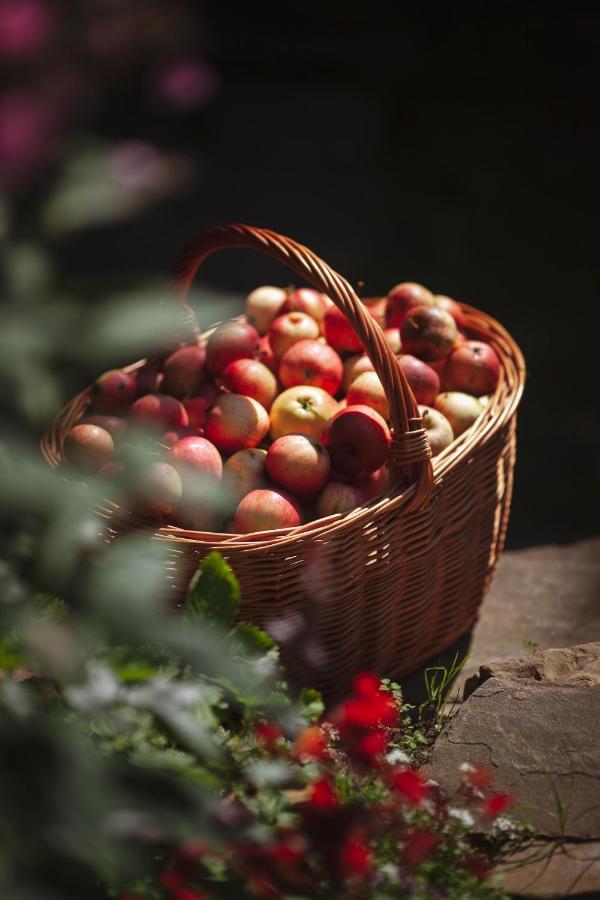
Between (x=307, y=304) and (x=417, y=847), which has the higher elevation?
(x=307, y=304)

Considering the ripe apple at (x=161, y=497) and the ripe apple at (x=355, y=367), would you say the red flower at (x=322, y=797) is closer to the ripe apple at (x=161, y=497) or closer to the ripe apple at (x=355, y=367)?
the ripe apple at (x=161, y=497)

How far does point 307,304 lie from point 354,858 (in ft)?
5.12

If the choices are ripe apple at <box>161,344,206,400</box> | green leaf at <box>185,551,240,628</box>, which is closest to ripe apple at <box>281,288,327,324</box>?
ripe apple at <box>161,344,206,400</box>

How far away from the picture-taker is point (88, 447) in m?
2.07

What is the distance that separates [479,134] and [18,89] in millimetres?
4387

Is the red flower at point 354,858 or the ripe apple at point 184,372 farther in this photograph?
the ripe apple at point 184,372

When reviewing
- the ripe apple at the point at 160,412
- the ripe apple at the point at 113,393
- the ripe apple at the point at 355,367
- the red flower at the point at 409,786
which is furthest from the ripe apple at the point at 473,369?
the red flower at the point at 409,786

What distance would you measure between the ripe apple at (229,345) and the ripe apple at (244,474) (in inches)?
14.3

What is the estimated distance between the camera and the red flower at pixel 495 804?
149cm

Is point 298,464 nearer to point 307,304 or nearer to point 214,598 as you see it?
→ point 214,598

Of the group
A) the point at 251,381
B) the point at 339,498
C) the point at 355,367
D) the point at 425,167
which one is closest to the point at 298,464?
the point at 339,498

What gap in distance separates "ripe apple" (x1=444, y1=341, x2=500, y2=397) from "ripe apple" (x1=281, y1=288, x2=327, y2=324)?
1.31ft

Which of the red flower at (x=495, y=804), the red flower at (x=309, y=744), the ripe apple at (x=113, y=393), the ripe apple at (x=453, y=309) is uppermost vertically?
the ripe apple at (x=453, y=309)

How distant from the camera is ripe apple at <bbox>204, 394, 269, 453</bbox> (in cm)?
211
